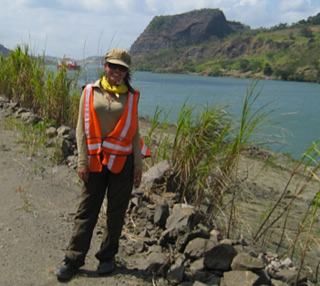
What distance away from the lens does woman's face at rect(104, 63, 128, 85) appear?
→ 2992 millimetres

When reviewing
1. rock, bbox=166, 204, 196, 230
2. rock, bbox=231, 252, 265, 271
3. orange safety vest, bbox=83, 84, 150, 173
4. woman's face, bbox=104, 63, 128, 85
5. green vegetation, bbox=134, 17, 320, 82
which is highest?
green vegetation, bbox=134, 17, 320, 82

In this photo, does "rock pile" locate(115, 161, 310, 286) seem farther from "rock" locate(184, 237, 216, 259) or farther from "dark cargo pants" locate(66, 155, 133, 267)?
"dark cargo pants" locate(66, 155, 133, 267)

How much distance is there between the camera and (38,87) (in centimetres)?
768

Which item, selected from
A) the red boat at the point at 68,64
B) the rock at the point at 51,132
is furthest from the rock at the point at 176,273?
the red boat at the point at 68,64

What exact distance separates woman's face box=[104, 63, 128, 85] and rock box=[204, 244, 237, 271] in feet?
5.17

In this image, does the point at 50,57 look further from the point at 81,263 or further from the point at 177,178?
the point at 81,263

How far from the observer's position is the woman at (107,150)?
3027mm

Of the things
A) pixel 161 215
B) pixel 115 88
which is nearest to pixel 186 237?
pixel 161 215

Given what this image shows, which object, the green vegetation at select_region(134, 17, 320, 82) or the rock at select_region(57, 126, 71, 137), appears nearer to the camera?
the rock at select_region(57, 126, 71, 137)

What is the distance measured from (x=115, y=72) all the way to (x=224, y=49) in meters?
124

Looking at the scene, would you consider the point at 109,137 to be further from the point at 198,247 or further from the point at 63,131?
the point at 63,131

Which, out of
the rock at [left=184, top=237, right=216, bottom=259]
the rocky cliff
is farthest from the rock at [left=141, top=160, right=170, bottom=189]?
the rocky cliff

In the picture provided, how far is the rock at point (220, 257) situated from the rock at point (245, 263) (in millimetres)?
50

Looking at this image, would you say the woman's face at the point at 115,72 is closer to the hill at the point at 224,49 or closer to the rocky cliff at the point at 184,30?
the hill at the point at 224,49
